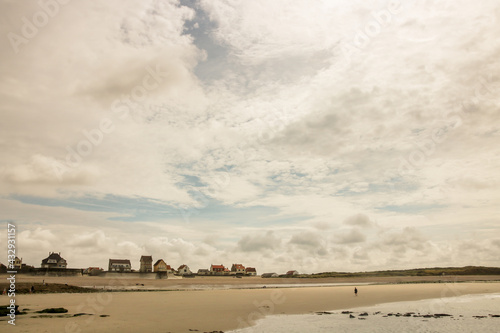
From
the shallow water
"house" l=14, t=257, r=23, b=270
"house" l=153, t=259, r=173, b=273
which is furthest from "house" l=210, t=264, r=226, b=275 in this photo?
the shallow water

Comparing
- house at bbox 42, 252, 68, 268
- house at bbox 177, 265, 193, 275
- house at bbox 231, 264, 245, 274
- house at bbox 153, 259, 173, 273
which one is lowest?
house at bbox 231, 264, 245, 274

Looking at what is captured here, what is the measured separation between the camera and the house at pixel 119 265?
425ft

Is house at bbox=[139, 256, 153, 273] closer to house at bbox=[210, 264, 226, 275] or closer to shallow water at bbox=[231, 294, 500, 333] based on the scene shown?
house at bbox=[210, 264, 226, 275]

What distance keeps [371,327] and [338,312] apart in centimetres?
806

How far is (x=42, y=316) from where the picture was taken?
24422 mm

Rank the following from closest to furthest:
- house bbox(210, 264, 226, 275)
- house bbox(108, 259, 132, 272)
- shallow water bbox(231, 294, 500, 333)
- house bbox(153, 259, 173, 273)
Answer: shallow water bbox(231, 294, 500, 333), house bbox(108, 259, 132, 272), house bbox(153, 259, 173, 273), house bbox(210, 264, 226, 275)

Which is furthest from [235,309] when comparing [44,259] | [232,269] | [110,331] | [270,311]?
[232,269]

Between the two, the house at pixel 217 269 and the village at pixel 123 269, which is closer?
the village at pixel 123 269

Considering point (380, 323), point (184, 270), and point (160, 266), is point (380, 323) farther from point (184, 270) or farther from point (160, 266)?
point (184, 270)

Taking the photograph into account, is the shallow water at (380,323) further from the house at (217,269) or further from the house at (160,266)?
the house at (217,269)

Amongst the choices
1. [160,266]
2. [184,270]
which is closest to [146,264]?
[160,266]

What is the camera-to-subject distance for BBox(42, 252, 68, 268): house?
118m

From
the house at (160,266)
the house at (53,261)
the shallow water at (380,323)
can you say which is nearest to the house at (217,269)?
the house at (160,266)

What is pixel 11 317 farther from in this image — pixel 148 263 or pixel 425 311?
pixel 148 263
